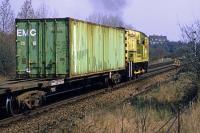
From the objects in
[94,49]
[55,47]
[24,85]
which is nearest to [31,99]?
[24,85]

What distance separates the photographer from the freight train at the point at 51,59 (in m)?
15.4

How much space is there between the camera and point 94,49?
69.6 ft

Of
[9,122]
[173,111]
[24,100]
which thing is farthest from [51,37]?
[173,111]

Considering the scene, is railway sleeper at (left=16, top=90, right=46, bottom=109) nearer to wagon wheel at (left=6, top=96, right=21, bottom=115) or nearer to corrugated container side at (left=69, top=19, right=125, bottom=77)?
wagon wheel at (left=6, top=96, right=21, bottom=115)

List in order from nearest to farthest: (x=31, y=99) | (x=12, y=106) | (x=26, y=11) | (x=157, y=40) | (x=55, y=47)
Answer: (x=12, y=106) → (x=31, y=99) → (x=55, y=47) → (x=26, y=11) → (x=157, y=40)

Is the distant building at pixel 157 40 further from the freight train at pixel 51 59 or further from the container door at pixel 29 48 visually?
the container door at pixel 29 48

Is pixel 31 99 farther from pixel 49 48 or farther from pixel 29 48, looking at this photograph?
pixel 29 48

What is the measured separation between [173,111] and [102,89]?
973 cm

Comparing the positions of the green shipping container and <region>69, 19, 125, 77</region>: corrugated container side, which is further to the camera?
<region>69, 19, 125, 77</region>: corrugated container side

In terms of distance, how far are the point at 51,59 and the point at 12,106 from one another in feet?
12.6

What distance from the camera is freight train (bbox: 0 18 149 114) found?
1537 cm

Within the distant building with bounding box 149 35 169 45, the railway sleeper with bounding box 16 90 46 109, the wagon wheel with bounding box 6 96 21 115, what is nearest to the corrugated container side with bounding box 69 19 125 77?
the railway sleeper with bounding box 16 90 46 109

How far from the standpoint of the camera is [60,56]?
18.0 metres

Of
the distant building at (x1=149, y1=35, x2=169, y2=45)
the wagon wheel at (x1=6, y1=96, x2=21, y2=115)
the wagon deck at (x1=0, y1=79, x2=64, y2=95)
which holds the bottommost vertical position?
the wagon wheel at (x1=6, y1=96, x2=21, y2=115)
